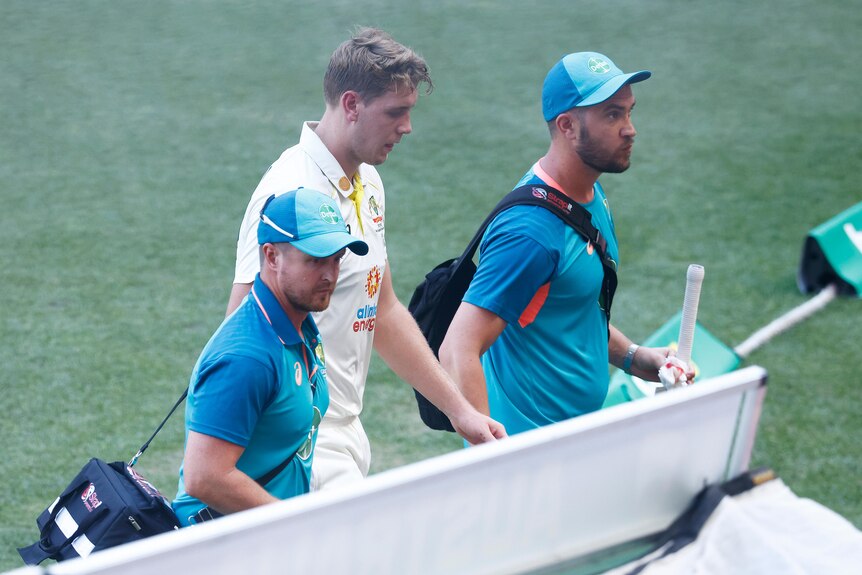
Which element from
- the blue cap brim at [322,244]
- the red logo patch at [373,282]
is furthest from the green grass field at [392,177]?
the blue cap brim at [322,244]

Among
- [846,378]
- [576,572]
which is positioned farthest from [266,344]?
[846,378]

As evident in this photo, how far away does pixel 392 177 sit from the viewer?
857 centimetres

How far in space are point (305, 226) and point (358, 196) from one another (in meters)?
0.77

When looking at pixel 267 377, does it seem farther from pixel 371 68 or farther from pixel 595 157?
pixel 595 157

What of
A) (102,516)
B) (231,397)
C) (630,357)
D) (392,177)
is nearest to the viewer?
(231,397)

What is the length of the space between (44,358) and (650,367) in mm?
3783

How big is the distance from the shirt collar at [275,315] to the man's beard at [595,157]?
117 cm

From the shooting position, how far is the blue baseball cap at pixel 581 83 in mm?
3297

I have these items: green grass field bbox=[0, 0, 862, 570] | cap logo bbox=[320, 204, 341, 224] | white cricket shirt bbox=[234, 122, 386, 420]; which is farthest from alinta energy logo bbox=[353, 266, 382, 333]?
green grass field bbox=[0, 0, 862, 570]

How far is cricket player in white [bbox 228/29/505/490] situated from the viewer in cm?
318

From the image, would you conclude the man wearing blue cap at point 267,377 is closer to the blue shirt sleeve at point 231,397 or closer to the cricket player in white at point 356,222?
the blue shirt sleeve at point 231,397

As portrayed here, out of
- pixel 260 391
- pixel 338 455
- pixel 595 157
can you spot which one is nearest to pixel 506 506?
pixel 260 391

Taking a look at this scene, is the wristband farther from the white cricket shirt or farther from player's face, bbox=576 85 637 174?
the white cricket shirt

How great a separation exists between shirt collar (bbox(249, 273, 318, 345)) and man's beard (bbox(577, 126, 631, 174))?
1173 mm
